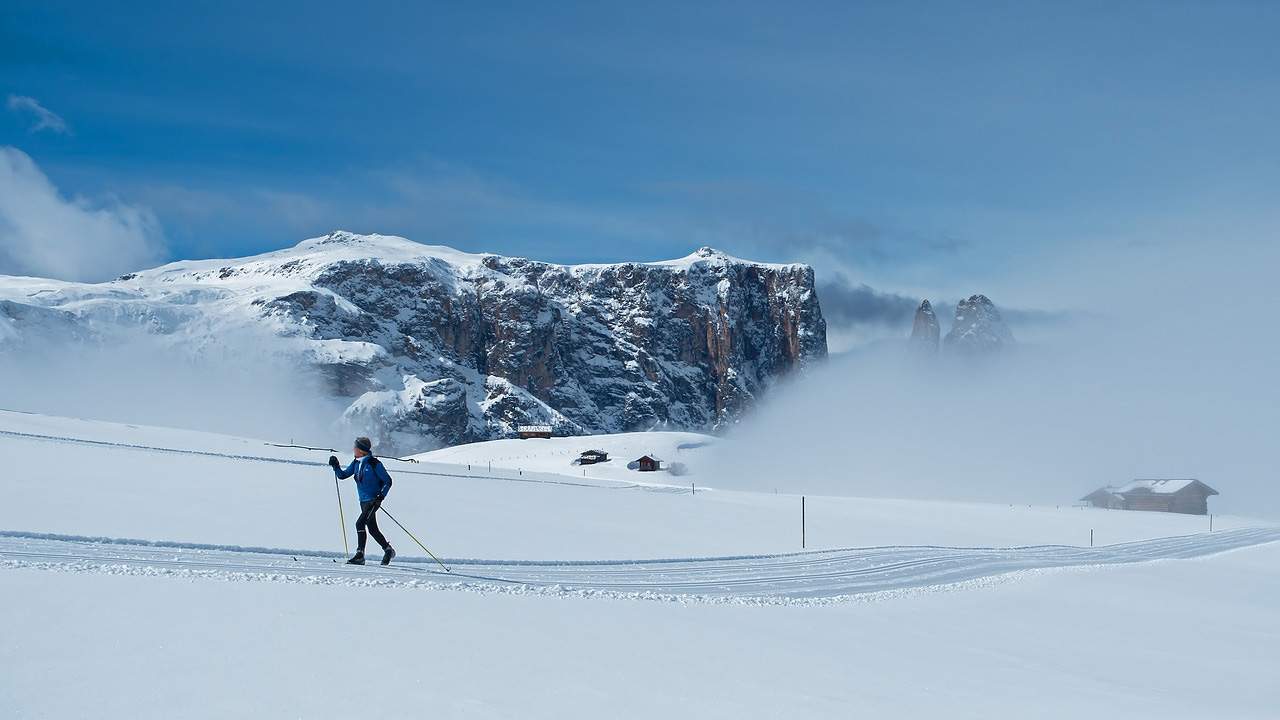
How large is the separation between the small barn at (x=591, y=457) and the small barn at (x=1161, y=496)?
64.7m

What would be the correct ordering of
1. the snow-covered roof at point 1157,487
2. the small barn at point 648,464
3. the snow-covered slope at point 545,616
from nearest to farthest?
the snow-covered slope at point 545,616, the snow-covered roof at point 1157,487, the small barn at point 648,464

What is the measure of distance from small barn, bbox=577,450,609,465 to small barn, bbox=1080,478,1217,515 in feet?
212

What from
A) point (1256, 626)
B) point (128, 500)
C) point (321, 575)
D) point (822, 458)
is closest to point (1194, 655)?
point (1256, 626)

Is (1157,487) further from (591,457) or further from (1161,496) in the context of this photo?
(591,457)

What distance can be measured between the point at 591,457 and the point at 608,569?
361 ft

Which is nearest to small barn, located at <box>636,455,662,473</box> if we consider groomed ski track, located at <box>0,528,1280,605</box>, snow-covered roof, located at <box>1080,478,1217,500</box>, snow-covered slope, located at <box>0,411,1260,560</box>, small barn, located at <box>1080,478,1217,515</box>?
snow-covered roof, located at <box>1080,478,1217,500</box>

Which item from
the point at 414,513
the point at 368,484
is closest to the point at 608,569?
the point at 368,484

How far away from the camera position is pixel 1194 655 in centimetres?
2016

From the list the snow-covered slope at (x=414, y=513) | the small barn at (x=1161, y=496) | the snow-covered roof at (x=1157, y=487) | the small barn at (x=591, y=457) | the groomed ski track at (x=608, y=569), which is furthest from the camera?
the small barn at (x=591, y=457)

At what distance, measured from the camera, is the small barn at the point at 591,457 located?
133m

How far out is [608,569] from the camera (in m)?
25.0

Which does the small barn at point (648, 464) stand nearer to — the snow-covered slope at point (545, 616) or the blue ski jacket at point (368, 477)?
the snow-covered slope at point (545, 616)

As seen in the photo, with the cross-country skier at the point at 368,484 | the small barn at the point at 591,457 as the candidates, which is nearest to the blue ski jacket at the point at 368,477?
the cross-country skier at the point at 368,484

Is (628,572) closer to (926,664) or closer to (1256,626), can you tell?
(926,664)
